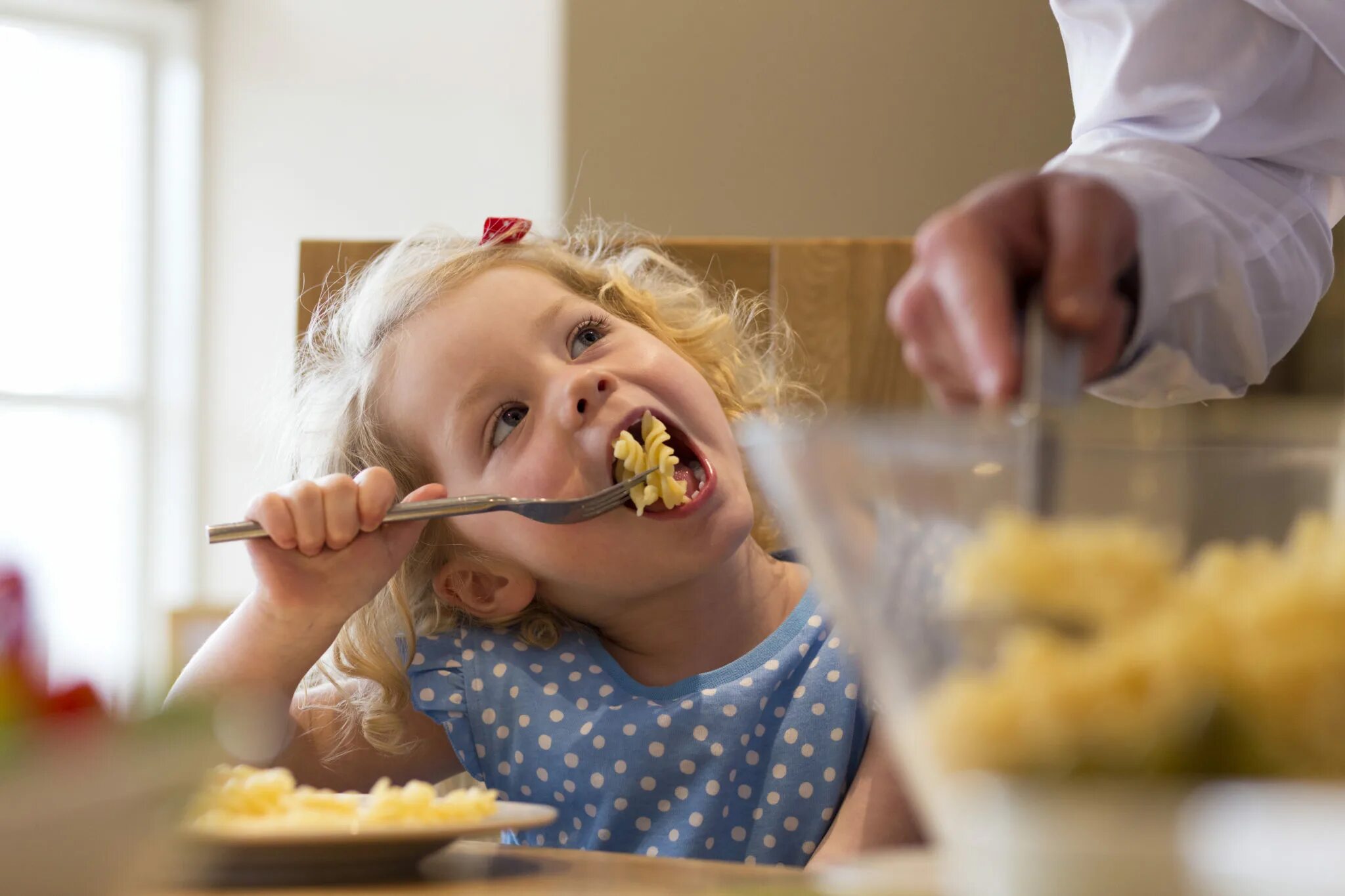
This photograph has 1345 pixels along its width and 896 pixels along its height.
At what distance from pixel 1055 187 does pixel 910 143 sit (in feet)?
7.42

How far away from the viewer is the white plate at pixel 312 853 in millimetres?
456

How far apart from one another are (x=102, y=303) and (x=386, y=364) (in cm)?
245

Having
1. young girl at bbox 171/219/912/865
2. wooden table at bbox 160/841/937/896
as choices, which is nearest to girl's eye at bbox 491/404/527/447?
young girl at bbox 171/219/912/865

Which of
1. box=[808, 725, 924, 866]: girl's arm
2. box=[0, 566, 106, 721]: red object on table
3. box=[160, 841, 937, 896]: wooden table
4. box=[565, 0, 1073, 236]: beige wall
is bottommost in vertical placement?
box=[808, 725, 924, 866]: girl's arm

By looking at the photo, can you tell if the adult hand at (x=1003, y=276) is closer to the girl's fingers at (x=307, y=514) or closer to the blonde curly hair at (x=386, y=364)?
the girl's fingers at (x=307, y=514)

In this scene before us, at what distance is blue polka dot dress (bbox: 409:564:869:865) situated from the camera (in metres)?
0.99

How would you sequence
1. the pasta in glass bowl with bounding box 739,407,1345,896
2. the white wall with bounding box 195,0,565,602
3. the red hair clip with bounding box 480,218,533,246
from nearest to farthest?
the pasta in glass bowl with bounding box 739,407,1345,896
the red hair clip with bounding box 480,218,533,246
the white wall with bounding box 195,0,565,602

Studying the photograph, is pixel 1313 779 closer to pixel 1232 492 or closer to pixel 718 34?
pixel 1232 492

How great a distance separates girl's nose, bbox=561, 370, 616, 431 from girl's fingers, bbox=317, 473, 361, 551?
0.17 metres

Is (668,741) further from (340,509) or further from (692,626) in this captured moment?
(340,509)

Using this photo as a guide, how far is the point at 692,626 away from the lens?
1.08 meters

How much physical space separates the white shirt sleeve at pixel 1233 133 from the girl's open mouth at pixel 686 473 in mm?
300

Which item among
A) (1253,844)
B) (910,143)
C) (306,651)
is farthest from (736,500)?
(910,143)

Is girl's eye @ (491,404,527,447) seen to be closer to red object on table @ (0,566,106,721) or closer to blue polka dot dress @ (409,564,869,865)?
blue polka dot dress @ (409,564,869,865)
